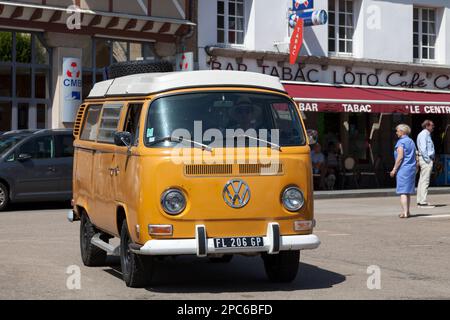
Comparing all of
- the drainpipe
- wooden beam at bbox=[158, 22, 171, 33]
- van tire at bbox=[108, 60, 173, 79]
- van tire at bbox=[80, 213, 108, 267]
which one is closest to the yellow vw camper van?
van tire at bbox=[80, 213, 108, 267]

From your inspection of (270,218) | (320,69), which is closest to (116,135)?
(270,218)

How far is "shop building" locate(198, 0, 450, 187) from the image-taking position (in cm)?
2988

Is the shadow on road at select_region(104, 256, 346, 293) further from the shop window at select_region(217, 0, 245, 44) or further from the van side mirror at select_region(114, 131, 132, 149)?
the shop window at select_region(217, 0, 245, 44)

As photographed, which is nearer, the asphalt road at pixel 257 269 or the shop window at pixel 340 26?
the asphalt road at pixel 257 269

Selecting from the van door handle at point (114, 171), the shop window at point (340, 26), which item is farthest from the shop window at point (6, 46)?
the van door handle at point (114, 171)

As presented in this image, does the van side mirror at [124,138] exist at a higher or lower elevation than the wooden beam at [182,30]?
lower

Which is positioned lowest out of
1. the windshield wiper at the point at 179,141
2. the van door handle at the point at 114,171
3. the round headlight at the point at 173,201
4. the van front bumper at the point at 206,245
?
the van front bumper at the point at 206,245

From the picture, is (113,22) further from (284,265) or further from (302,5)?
(284,265)

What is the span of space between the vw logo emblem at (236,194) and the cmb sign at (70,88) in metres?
18.3

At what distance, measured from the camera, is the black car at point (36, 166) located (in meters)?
21.3

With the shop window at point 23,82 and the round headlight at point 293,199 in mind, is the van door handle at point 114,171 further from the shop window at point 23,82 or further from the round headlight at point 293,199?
the shop window at point 23,82

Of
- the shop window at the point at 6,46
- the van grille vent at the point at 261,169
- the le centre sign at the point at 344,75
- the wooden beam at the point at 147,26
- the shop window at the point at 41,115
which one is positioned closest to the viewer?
the van grille vent at the point at 261,169

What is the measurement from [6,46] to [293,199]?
60.4 feet

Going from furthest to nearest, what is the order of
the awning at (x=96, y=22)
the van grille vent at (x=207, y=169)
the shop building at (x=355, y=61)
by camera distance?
the shop building at (x=355, y=61)
the awning at (x=96, y=22)
the van grille vent at (x=207, y=169)
